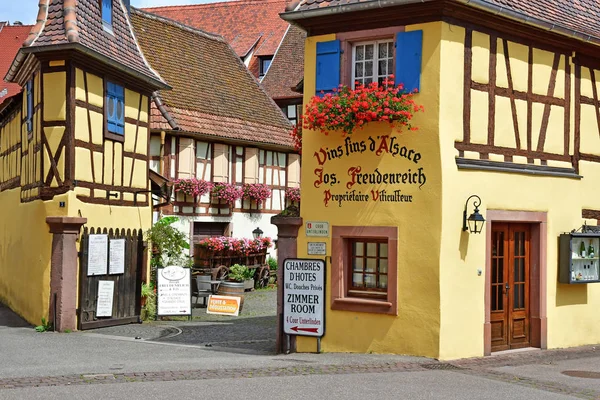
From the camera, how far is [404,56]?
13281mm

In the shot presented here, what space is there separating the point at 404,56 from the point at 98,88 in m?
8.13

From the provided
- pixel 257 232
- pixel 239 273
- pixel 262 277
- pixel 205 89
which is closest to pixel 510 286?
pixel 239 273

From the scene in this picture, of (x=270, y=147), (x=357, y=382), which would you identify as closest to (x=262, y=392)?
(x=357, y=382)

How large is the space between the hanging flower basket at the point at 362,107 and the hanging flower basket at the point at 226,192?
52.8ft

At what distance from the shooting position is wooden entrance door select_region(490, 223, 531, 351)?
46.5ft

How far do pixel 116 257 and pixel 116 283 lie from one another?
574mm

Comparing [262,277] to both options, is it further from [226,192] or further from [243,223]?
[226,192]

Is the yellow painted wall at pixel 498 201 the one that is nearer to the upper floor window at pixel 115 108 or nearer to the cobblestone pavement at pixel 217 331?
the cobblestone pavement at pixel 217 331

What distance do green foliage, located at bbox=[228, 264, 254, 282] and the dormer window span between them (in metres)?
10.3

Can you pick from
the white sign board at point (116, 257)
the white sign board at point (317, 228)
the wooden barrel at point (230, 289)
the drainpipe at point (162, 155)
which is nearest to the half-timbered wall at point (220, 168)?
the drainpipe at point (162, 155)

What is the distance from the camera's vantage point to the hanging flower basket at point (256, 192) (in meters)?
30.9

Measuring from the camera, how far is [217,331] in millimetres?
18281

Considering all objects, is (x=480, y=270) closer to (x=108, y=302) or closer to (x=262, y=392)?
(x=262, y=392)

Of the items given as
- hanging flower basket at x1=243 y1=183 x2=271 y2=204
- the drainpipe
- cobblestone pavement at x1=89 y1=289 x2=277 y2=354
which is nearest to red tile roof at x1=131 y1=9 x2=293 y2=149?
the drainpipe
